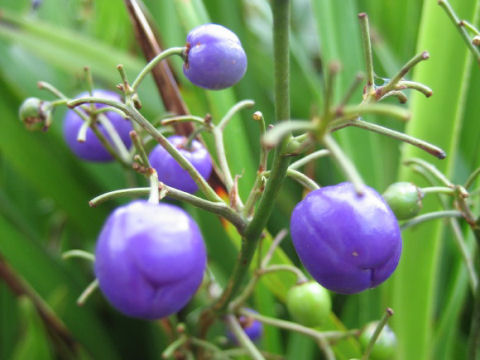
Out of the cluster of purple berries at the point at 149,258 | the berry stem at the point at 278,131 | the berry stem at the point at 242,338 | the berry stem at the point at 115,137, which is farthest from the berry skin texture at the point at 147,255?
the berry stem at the point at 115,137

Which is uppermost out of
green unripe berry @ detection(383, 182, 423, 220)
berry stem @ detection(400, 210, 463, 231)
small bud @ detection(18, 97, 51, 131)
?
small bud @ detection(18, 97, 51, 131)

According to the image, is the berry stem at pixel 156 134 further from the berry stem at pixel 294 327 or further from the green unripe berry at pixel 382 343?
the green unripe berry at pixel 382 343

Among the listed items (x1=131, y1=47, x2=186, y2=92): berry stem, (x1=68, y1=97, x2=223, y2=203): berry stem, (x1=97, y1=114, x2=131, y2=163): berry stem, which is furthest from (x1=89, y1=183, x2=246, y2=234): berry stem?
(x1=97, y1=114, x2=131, y2=163): berry stem

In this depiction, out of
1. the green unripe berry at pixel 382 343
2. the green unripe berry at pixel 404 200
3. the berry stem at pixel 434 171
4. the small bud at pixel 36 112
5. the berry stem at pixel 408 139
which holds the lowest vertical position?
the green unripe berry at pixel 382 343

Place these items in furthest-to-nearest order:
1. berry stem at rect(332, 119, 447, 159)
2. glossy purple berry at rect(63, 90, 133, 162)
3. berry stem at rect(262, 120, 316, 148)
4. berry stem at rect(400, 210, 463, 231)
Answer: glossy purple berry at rect(63, 90, 133, 162) < berry stem at rect(400, 210, 463, 231) < berry stem at rect(332, 119, 447, 159) < berry stem at rect(262, 120, 316, 148)

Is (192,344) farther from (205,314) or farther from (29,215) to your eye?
(29,215)

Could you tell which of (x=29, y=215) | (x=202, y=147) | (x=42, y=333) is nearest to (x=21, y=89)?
(x=29, y=215)

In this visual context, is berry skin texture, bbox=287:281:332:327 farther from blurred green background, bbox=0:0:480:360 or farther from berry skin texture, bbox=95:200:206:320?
berry skin texture, bbox=95:200:206:320
